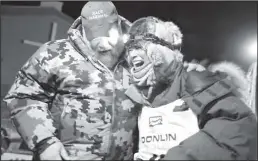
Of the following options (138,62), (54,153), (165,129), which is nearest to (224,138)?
(165,129)

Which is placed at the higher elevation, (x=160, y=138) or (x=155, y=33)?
(x=155, y=33)

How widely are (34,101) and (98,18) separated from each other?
25 cm

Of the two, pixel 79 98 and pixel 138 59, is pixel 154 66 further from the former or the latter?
pixel 79 98

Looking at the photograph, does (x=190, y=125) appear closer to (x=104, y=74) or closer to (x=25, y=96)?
(x=104, y=74)

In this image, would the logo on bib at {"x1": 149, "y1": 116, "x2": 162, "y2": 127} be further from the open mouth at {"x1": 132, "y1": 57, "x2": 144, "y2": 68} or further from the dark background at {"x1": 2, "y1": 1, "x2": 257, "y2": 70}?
the dark background at {"x1": 2, "y1": 1, "x2": 257, "y2": 70}

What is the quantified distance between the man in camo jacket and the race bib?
58 millimetres

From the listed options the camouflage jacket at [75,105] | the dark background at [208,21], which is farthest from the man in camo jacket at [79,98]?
the dark background at [208,21]

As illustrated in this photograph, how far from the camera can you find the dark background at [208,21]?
899 millimetres

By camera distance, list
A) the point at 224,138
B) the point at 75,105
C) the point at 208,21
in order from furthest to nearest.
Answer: the point at 208,21, the point at 75,105, the point at 224,138

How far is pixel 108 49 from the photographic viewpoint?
757mm

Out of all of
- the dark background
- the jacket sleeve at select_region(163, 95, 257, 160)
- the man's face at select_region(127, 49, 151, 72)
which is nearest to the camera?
the jacket sleeve at select_region(163, 95, 257, 160)

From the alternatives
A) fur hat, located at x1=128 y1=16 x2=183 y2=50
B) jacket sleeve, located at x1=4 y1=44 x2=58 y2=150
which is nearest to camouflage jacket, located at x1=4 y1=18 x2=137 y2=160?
jacket sleeve, located at x1=4 y1=44 x2=58 y2=150

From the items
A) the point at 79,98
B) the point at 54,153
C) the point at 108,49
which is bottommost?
the point at 54,153

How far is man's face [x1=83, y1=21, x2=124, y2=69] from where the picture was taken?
759mm
